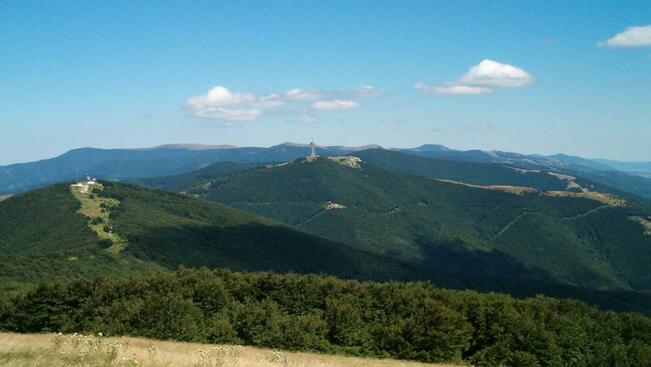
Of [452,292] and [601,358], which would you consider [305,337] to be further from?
[601,358]

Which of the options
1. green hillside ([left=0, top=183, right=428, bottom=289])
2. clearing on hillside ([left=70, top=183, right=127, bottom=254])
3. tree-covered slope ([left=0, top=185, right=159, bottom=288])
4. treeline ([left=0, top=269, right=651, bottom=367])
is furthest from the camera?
clearing on hillside ([left=70, top=183, right=127, bottom=254])

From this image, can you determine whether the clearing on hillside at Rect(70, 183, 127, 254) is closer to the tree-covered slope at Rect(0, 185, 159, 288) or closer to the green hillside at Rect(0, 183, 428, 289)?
the green hillside at Rect(0, 183, 428, 289)

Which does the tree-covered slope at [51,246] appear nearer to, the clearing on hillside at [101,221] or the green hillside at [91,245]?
the green hillside at [91,245]

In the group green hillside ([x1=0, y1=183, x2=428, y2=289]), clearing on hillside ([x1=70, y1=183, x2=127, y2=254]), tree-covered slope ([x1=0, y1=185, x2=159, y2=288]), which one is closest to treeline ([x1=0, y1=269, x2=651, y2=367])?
tree-covered slope ([x1=0, y1=185, x2=159, y2=288])

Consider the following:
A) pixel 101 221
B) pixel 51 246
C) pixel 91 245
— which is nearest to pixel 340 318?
pixel 91 245

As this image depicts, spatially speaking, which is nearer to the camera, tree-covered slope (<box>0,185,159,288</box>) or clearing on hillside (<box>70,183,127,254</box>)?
tree-covered slope (<box>0,185,159,288</box>)

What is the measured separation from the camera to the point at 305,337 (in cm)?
3941

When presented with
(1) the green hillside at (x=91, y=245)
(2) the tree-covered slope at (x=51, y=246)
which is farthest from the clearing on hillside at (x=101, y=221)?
(2) the tree-covered slope at (x=51, y=246)

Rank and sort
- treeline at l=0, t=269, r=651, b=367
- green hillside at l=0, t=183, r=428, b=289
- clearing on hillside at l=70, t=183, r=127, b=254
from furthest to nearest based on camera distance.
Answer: clearing on hillside at l=70, t=183, r=127, b=254 < green hillside at l=0, t=183, r=428, b=289 < treeline at l=0, t=269, r=651, b=367

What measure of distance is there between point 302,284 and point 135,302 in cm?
1609

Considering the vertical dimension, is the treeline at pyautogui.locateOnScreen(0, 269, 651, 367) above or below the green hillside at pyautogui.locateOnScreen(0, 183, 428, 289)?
above

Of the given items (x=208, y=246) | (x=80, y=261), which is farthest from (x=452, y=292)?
(x=208, y=246)

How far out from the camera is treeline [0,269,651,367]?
3991cm

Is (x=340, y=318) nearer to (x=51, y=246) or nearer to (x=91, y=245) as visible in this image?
(x=91, y=245)
